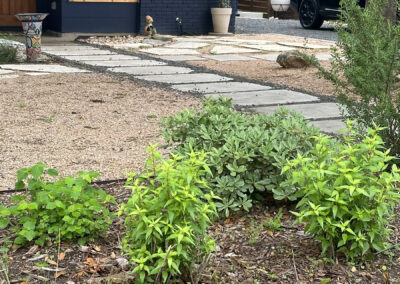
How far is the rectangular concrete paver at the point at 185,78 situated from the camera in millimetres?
7980

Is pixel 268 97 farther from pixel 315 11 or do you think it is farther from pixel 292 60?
pixel 315 11

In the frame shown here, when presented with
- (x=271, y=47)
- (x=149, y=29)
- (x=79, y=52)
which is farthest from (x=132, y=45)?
(x=271, y=47)

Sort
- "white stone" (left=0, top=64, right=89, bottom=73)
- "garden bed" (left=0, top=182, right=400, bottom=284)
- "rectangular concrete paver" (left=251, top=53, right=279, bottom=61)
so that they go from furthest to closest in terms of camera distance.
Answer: "rectangular concrete paver" (left=251, top=53, right=279, bottom=61)
"white stone" (left=0, top=64, right=89, bottom=73)
"garden bed" (left=0, top=182, right=400, bottom=284)

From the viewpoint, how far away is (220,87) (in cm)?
762

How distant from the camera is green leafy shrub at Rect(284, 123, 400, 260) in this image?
2803mm

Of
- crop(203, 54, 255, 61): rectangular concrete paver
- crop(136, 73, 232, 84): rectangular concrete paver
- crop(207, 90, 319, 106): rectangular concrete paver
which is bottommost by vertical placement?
crop(203, 54, 255, 61): rectangular concrete paver

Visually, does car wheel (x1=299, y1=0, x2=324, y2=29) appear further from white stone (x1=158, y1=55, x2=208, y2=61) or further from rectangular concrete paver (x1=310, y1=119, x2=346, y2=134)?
rectangular concrete paver (x1=310, y1=119, x2=346, y2=134)

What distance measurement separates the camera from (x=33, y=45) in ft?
30.4

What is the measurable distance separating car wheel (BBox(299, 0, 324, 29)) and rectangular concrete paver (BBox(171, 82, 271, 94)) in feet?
32.4

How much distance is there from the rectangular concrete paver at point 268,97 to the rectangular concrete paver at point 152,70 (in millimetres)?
1730

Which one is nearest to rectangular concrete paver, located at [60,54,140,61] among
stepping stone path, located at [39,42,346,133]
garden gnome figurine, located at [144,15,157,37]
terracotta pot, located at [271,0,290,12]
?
stepping stone path, located at [39,42,346,133]

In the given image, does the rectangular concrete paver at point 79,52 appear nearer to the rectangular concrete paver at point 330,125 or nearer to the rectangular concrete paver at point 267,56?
the rectangular concrete paver at point 267,56

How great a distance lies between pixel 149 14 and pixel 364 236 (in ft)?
37.6

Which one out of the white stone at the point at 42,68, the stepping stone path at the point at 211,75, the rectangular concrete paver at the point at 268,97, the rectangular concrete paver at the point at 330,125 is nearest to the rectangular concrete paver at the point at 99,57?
the stepping stone path at the point at 211,75
